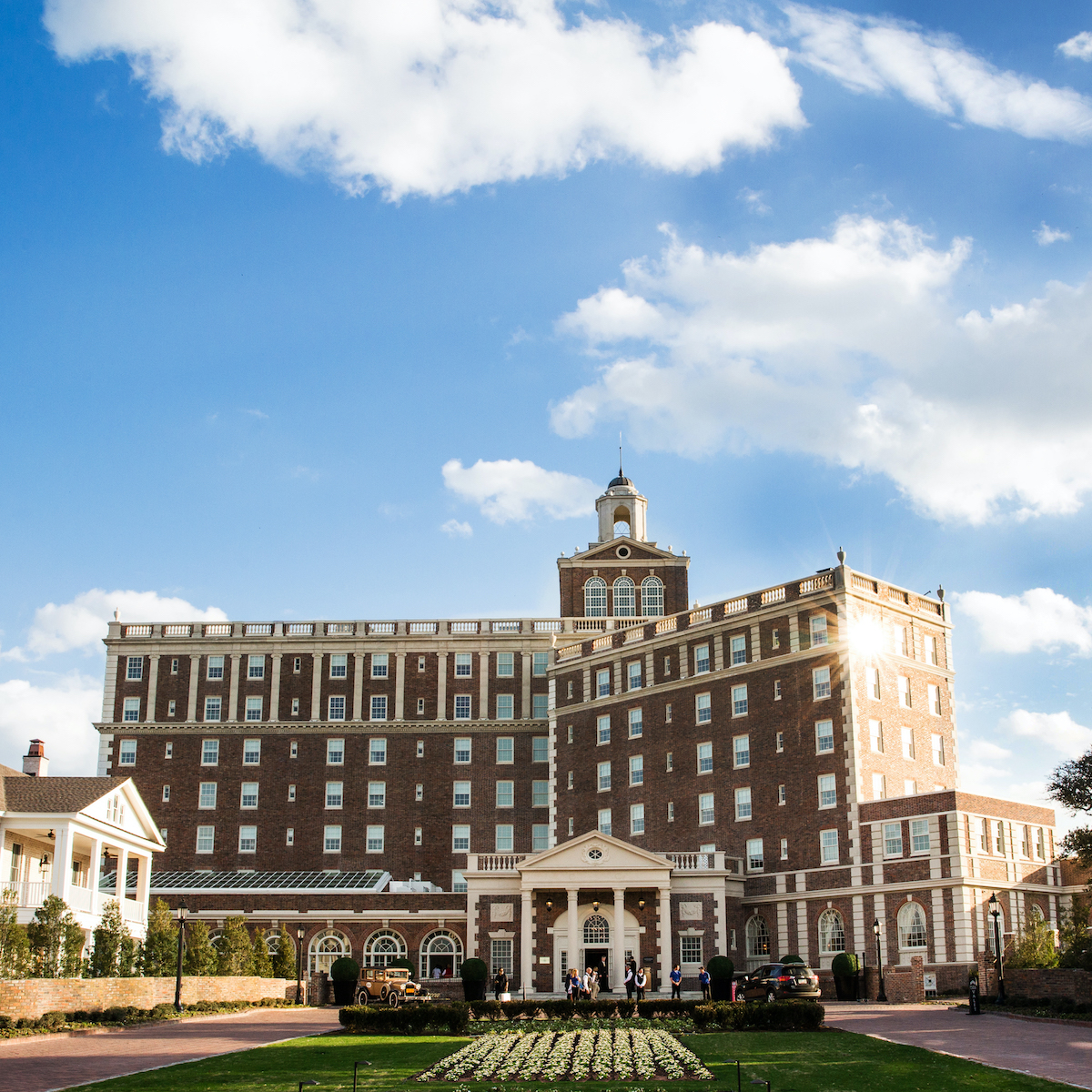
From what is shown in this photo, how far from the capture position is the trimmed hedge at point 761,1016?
123ft

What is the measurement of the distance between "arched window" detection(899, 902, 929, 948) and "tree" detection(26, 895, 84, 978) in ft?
112

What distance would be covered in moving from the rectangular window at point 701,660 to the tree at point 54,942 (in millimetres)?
36812

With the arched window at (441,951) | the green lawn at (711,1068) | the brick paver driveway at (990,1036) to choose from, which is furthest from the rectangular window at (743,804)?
the green lawn at (711,1068)

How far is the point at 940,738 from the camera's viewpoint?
69.1 m

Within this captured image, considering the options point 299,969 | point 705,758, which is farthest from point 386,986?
point 705,758

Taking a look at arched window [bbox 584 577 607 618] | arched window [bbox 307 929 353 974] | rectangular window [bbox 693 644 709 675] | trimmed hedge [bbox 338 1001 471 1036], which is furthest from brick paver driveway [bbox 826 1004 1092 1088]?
arched window [bbox 584 577 607 618]

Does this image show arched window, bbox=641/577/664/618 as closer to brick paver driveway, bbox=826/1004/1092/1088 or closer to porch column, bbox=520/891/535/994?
porch column, bbox=520/891/535/994

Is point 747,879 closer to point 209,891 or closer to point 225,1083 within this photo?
point 209,891

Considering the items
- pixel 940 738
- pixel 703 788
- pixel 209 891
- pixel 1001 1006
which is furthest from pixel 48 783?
pixel 940 738

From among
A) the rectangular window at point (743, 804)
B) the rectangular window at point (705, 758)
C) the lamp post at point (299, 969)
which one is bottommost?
the lamp post at point (299, 969)

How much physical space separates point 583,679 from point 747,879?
17.9 metres

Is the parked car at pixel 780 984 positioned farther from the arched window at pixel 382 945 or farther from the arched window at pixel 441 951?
the arched window at pixel 382 945

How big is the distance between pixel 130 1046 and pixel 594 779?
44.8 meters

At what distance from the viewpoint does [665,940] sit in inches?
2448
